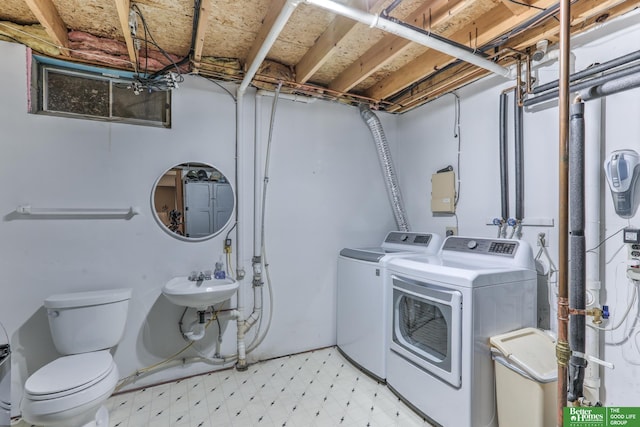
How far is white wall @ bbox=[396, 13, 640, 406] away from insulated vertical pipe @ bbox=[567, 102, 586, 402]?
0.62m

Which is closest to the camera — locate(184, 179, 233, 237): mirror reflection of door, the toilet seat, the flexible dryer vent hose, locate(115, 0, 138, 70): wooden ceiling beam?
the toilet seat

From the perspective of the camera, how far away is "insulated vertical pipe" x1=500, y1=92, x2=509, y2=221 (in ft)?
7.30

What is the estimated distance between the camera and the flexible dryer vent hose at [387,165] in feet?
10.0

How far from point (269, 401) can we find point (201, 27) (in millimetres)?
2545

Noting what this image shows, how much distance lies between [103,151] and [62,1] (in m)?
0.92

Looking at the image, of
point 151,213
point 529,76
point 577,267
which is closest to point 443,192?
point 529,76

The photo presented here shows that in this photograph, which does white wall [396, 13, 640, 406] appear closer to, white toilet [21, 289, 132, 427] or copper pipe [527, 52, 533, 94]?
copper pipe [527, 52, 533, 94]

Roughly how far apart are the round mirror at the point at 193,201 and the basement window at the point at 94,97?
435mm

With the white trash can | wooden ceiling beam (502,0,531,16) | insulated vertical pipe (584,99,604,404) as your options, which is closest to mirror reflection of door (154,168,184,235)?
the white trash can

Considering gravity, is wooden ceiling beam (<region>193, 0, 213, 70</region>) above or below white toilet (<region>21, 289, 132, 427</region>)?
above

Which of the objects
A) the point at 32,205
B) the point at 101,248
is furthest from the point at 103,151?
the point at 101,248

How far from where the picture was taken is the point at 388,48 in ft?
6.97

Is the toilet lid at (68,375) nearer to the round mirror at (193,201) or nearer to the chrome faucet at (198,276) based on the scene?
the chrome faucet at (198,276)

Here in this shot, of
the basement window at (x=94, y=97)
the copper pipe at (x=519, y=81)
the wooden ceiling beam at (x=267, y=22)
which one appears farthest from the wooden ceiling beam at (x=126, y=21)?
the copper pipe at (x=519, y=81)
